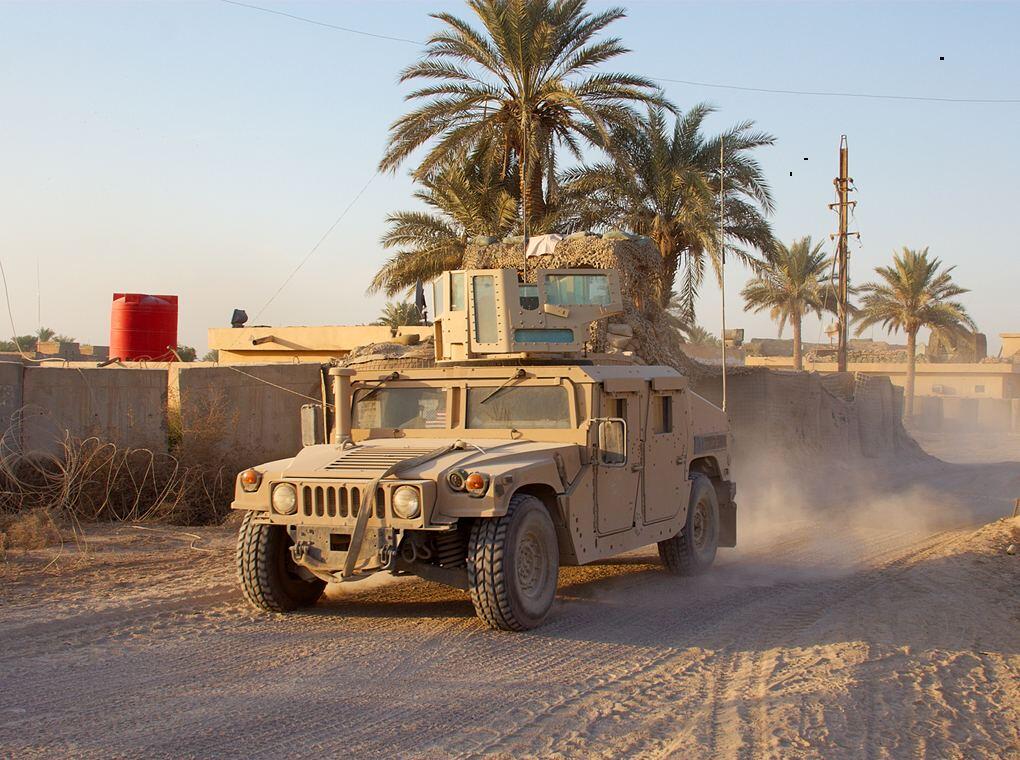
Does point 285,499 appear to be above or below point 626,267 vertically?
below

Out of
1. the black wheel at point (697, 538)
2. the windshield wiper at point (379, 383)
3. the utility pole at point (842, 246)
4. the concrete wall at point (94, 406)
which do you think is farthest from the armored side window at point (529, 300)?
→ the utility pole at point (842, 246)

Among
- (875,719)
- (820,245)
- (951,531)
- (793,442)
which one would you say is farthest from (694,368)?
(820,245)

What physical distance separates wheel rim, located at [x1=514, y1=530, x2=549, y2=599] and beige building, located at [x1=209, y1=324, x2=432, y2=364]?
12.5 metres

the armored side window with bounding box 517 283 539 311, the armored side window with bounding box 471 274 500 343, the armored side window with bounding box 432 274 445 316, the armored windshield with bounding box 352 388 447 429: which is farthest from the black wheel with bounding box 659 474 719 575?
the armored side window with bounding box 432 274 445 316

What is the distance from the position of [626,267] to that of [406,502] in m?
11.2

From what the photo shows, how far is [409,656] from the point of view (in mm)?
6859

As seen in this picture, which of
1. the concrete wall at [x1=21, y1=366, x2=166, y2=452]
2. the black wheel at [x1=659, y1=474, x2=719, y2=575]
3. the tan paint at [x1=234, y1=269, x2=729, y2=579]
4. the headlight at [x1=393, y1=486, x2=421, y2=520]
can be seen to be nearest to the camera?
the headlight at [x1=393, y1=486, x2=421, y2=520]

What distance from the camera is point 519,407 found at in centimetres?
867

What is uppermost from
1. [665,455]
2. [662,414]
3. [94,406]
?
[662,414]

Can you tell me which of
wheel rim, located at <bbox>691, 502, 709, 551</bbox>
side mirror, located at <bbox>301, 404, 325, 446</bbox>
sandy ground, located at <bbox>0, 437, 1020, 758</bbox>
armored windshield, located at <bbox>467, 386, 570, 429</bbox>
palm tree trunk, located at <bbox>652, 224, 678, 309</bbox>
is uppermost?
palm tree trunk, located at <bbox>652, 224, 678, 309</bbox>

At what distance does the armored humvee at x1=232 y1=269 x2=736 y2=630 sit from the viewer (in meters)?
7.35

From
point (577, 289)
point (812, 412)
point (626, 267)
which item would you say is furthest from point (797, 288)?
point (577, 289)

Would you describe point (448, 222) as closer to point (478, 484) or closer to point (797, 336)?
point (478, 484)

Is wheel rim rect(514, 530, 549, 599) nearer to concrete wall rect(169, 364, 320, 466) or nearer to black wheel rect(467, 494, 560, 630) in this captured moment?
black wheel rect(467, 494, 560, 630)
